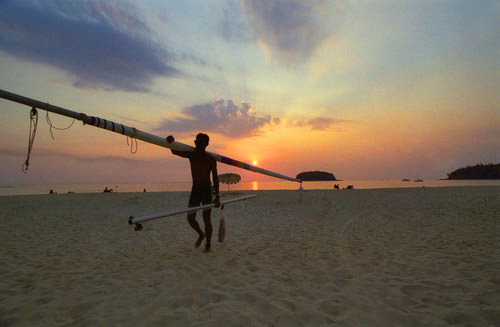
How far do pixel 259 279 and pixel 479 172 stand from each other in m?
131

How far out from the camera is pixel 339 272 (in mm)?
4371

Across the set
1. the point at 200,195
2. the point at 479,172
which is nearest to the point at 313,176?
the point at 479,172

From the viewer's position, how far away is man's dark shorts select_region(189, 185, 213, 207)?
5652 mm

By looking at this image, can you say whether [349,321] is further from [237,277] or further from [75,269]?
[75,269]

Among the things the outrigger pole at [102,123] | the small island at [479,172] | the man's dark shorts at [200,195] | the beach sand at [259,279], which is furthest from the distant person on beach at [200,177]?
the small island at [479,172]

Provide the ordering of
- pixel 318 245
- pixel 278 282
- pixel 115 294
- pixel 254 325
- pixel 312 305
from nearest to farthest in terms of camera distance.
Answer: pixel 254 325, pixel 312 305, pixel 115 294, pixel 278 282, pixel 318 245

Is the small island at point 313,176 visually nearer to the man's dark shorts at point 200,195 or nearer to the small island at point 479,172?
the small island at point 479,172

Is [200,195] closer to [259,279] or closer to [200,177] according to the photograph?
[200,177]

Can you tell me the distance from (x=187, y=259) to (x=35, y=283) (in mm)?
2501

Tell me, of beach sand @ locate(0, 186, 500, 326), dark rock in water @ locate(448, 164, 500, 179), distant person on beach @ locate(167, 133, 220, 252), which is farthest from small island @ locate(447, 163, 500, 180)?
distant person on beach @ locate(167, 133, 220, 252)

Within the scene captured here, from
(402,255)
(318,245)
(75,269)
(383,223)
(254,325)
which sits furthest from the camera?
(383,223)

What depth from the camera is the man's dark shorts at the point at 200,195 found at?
5652mm

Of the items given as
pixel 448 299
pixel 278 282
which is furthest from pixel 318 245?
pixel 448 299

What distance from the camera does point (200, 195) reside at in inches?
225
